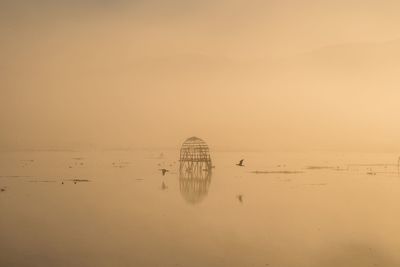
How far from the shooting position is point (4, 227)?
680 cm

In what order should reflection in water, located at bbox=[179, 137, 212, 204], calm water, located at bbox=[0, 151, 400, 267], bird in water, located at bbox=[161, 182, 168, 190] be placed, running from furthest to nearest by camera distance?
bird in water, located at bbox=[161, 182, 168, 190], reflection in water, located at bbox=[179, 137, 212, 204], calm water, located at bbox=[0, 151, 400, 267]

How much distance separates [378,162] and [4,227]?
12.4 meters

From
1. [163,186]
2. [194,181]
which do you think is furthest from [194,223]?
[194,181]

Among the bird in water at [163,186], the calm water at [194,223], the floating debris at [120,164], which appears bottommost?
the calm water at [194,223]

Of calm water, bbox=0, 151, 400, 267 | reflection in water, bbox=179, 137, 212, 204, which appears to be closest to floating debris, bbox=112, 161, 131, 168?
reflection in water, bbox=179, 137, 212, 204

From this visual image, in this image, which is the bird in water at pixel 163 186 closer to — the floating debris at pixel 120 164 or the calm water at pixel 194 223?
the calm water at pixel 194 223

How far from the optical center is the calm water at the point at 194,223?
5.99 metres

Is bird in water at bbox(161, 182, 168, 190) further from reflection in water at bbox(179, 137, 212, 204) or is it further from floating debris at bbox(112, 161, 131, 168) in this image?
floating debris at bbox(112, 161, 131, 168)

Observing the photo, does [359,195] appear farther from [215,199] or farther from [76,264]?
[76,264]

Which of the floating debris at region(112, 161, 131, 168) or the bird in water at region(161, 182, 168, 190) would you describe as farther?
the floating debris at region(112, 161, 131, 168)

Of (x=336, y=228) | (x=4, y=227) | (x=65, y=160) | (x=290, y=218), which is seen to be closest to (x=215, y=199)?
(x=290, y=218)

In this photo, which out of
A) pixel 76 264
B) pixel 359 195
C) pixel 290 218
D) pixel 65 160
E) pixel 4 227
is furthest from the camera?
pixel 65 160

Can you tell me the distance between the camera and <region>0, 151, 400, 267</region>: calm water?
5992mm

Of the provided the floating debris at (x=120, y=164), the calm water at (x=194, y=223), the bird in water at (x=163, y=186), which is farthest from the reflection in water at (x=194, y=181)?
the floating debris at (x=120, y=164)
